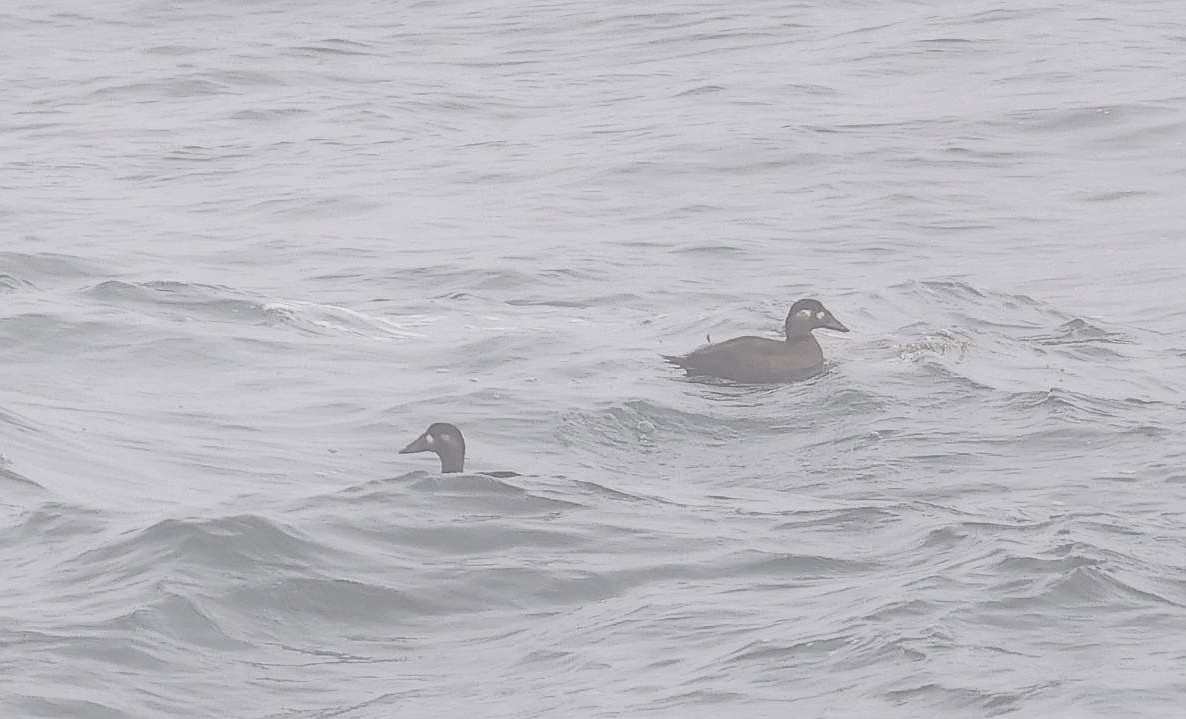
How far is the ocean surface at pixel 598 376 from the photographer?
8258 millimetres

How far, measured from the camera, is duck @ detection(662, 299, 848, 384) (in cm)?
1370

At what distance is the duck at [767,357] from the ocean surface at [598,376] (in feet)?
0.61

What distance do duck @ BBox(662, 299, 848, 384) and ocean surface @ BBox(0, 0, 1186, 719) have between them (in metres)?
0.19

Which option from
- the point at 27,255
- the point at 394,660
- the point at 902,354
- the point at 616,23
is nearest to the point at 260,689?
the point at 394,660

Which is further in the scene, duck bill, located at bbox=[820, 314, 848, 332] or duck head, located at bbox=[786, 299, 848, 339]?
duck bill, located at bbox=[820, 314, 848, 332]

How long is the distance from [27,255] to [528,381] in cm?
617

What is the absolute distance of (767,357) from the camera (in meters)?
13.8

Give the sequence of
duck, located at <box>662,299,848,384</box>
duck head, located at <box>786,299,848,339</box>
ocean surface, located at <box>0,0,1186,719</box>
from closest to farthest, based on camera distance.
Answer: ocean surface, located at <box>0,0,1186,719</box> → duck, located at <box>662,299,848,384</box> → duck head, located at <box>786,299,848,339</box>

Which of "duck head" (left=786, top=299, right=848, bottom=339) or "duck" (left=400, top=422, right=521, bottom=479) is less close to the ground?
"duck" (left=400, top=422, right=521, bottom=479)

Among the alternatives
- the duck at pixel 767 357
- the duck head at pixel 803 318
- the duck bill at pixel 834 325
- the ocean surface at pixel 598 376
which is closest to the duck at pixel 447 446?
the ocean surface at pixel 598 376

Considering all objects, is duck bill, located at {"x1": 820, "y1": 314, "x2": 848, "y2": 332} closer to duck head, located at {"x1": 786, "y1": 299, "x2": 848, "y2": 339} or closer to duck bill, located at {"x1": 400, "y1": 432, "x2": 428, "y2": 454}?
duck head, located at {"x1": 786, "y1": 299, "x2": 848, "y2": 339}

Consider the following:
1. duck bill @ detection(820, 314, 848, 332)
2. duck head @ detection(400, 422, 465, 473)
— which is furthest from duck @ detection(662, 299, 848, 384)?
duck head @ detection(400, 422, 465, 473)

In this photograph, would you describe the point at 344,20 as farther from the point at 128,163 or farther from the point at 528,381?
the point at 528,381

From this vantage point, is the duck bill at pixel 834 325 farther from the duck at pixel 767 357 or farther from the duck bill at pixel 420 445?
→ the duck bill at pixel 420 445
